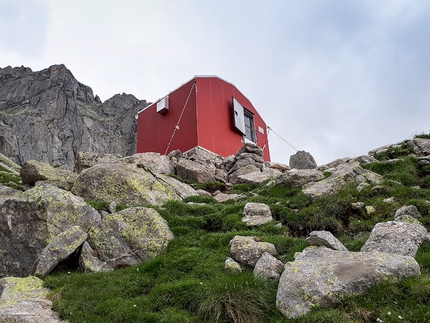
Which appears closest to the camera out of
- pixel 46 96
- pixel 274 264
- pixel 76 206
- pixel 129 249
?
pixel 274 264

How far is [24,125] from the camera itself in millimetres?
121750

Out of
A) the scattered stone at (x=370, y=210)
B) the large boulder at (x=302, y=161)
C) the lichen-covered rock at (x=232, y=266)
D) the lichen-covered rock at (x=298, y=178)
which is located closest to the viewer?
the lichen-covered rock at (x=232, y=266)

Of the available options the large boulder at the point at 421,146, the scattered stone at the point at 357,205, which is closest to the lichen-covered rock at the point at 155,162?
the scattered stone at the point at 357,205

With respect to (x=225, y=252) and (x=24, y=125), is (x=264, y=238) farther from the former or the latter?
(x=24, y=125)

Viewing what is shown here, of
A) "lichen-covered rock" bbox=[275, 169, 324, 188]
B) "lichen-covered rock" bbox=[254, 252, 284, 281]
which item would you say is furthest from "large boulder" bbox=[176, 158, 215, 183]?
"lichen-covered rock" bbox=[254, 252, 284, 281]

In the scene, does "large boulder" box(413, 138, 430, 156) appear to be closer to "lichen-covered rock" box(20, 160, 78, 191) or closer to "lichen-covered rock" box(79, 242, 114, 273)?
"lichen-covered rock" box(79, 242, 114, 273)

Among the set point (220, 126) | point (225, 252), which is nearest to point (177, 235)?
point (225, 252)

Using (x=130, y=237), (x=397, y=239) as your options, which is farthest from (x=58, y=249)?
(x=397, y=239)

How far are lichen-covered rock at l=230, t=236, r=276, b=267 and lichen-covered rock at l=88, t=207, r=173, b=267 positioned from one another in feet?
9.57

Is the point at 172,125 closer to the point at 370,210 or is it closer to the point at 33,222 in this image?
the point at 33,222

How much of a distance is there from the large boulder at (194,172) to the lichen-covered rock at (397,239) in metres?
15.4

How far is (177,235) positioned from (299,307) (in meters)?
6.65

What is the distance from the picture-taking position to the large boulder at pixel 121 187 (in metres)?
Answer: 16.8

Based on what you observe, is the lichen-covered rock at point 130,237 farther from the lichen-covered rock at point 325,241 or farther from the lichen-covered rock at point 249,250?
the lichen-covered rock at point 325,241
